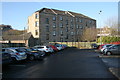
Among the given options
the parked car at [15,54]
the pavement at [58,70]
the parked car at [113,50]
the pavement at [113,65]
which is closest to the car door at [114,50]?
the parked car at [113,50]

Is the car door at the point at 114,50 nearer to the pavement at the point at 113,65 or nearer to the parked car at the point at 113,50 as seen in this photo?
the parked car at the point at 113,50

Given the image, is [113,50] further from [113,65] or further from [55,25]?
[55,25]

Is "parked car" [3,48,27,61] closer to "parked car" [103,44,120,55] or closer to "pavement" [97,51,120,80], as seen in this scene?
"pavement" [97,51,120,80]

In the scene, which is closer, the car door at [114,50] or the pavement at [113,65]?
the pavement at [113,65]

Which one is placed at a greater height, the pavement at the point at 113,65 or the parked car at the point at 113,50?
the parked car at the point at 113,50

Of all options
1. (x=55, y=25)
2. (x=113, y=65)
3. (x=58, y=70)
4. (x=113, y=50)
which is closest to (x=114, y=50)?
(x=113, y=50)

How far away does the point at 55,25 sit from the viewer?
206ft

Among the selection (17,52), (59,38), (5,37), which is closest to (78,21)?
(59,38)

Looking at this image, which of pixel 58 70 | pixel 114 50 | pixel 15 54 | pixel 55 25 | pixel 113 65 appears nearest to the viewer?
pixel 58 70

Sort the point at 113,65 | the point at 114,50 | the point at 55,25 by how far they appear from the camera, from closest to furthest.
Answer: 1. the point at 113,65
2. the point at 114,50
3. the point at 55,25

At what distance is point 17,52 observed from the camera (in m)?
12.9

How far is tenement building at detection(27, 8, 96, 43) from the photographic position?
2271 inches

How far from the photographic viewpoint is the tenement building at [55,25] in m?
57.7

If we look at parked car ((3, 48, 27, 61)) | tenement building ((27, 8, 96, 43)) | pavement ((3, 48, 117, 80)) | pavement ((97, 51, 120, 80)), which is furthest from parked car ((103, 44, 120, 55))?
tenement building ((27, 8, 96, 43))
